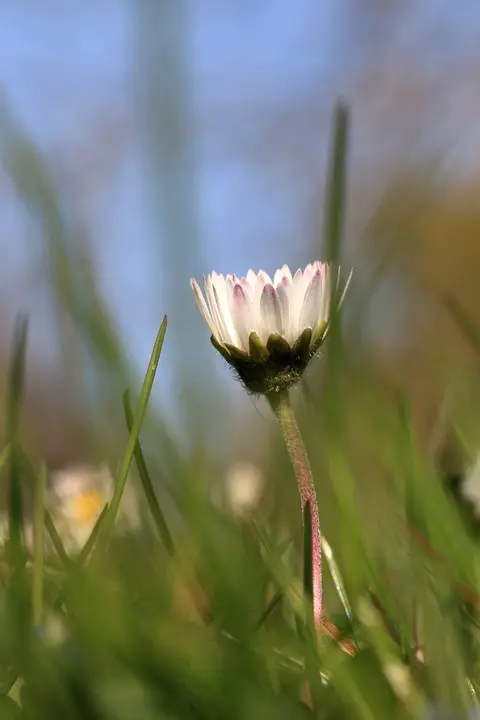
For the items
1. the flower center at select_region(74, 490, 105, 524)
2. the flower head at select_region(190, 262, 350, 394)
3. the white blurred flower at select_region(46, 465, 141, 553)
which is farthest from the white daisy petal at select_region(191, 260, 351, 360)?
the flower center at select_region(74, 490, 105, 524)

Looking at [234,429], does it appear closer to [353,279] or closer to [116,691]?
[353,279]

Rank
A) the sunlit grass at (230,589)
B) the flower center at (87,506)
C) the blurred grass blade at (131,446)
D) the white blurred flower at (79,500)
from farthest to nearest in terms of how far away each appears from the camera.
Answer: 1. the flower center at (87,506)
2. the white blurred flower at (79,500)
3. the blurred grass blade at (131,446)
4. the sunlit grass at (230,589)

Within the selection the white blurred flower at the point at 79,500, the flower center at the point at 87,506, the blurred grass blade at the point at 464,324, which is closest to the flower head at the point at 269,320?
the blurred grass blade at the point at 464,324

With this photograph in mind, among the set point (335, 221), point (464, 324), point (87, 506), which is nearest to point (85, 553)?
point (335, 221)

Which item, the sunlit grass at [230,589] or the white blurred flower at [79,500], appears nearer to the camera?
the sunlit grass at [230,589]

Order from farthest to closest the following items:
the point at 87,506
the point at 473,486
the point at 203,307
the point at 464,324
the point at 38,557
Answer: the point at 87,506 < the point at 464,324 < the point at 473,486 < the point at 203,307 < the point at 38,557

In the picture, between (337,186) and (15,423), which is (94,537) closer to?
(15,423)

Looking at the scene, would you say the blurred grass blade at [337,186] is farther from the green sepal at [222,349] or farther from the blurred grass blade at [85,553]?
the blurred grass blade at [85,553]
